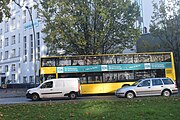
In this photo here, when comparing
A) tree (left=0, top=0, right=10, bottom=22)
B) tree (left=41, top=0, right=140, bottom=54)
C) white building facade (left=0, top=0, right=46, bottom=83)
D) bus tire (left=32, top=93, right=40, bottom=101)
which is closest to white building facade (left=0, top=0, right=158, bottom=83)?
white building facade (left=0, top=0, right=46, bottom=83)

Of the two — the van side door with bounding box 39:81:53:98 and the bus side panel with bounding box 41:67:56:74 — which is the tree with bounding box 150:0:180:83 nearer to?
the bus side panel with bounding box 41:67:56:74

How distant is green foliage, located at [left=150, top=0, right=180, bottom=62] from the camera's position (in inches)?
1279

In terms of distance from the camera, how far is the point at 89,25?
93.5 feet

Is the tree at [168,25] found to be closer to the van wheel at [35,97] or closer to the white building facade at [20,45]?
the van wheel at [35,97]

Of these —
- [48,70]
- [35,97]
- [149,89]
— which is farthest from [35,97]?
[149,89]

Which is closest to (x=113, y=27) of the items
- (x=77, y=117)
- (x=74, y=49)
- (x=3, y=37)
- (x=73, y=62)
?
(x=74, y=49)

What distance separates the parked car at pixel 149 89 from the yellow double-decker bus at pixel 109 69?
170 inches

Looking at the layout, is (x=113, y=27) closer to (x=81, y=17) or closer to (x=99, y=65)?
(x=81, y=17)

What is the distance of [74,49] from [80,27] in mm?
2444

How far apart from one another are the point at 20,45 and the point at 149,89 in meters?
44.7

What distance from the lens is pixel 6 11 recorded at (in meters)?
11.7

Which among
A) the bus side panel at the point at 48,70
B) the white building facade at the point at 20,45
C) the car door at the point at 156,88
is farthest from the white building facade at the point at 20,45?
the car door at the point at 156,88

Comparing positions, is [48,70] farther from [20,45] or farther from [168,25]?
[20,45]

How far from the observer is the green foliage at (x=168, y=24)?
3248 centimetres
